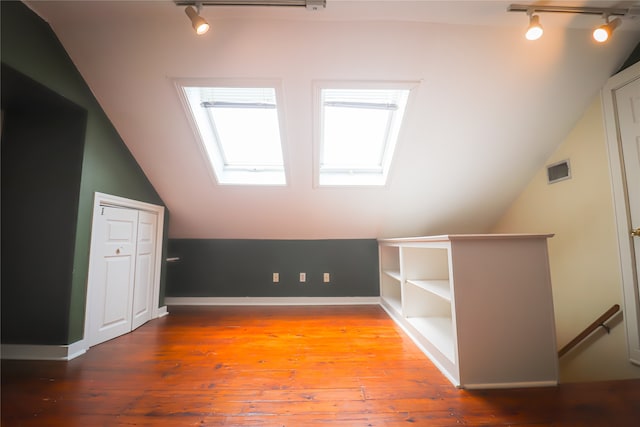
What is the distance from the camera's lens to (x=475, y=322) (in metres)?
1.58

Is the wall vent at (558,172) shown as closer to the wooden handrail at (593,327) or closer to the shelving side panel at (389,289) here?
the wooden handrail at (593,327)

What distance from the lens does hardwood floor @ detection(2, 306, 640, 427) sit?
4.24ft

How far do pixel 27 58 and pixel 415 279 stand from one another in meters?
3.30

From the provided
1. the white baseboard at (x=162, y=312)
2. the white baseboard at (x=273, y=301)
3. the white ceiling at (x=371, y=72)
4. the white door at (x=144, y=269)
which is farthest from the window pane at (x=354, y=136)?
the white baseboard at (x=162, y=312)

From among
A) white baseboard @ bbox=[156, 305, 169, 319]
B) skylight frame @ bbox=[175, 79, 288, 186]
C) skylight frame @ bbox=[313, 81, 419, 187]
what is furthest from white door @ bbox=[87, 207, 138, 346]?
skylight frame @ bbox=[313, 81, 419, 187]

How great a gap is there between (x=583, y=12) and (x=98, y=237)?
12.2 ft

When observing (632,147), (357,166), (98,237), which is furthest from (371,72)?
(98,237)

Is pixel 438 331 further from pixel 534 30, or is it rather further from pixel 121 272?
pixel 121 272

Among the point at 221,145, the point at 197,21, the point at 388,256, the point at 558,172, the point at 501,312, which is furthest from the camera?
the point at 388,256

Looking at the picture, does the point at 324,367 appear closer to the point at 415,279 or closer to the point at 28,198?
the point at 415,279

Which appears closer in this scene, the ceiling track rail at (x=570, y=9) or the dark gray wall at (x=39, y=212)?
the ceiling track rail at (x=570, y=9)

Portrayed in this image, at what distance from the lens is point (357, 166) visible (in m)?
2.89

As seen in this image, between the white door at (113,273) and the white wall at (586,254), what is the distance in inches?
155

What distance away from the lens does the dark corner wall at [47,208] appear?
1915mm
